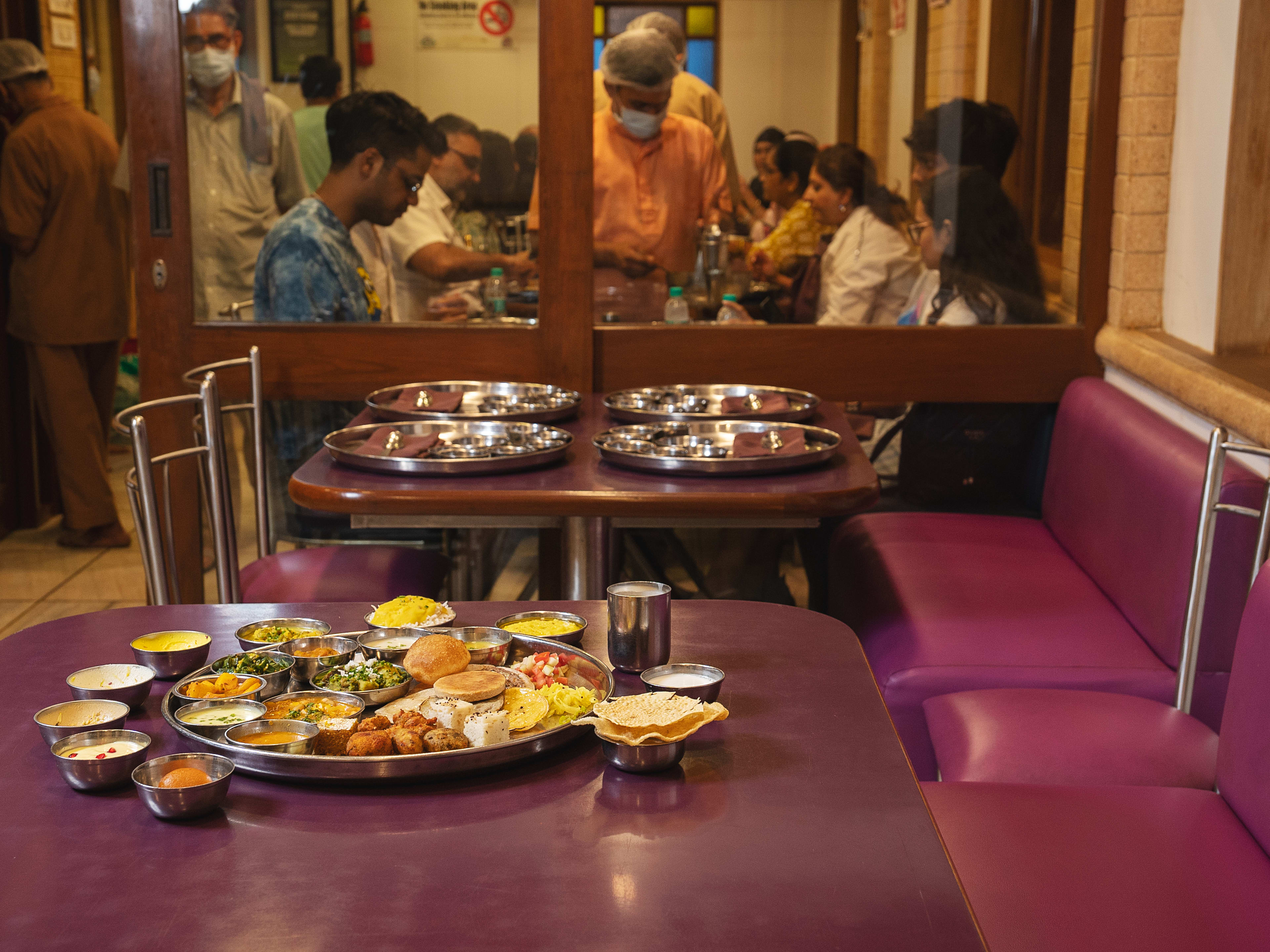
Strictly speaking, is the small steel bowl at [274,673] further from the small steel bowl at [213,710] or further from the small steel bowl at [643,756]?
the small steel bowl at [643,756]

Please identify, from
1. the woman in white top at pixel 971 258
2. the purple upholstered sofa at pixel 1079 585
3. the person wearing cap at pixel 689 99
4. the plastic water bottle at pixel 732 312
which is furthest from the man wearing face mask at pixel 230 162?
the purple upholstered sofa at pixel 1079 585

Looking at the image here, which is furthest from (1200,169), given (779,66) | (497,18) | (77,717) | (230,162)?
(77,717)

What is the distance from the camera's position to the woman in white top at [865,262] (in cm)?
374

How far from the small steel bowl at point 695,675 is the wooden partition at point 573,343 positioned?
7.02 ft

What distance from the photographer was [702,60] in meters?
3.63

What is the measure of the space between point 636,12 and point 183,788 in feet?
9.21

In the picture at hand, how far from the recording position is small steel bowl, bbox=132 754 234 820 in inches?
52.3

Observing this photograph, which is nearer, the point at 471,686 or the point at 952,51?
the point at 471,686

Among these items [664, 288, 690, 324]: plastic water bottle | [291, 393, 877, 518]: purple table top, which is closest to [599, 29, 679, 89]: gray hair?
[664, 288, 690, 324]: plastic water bottle

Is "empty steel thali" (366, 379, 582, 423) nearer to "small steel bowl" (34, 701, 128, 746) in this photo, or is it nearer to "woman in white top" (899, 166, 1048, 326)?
"woman in white top" (899, 166, 1048, 326)

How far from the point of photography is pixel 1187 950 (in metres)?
1.58

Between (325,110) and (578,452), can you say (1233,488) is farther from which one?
(325,110)

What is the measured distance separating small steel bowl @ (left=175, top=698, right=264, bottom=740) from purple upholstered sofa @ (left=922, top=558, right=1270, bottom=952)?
0.84 metres

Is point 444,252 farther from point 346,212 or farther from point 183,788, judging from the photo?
point 183,788
